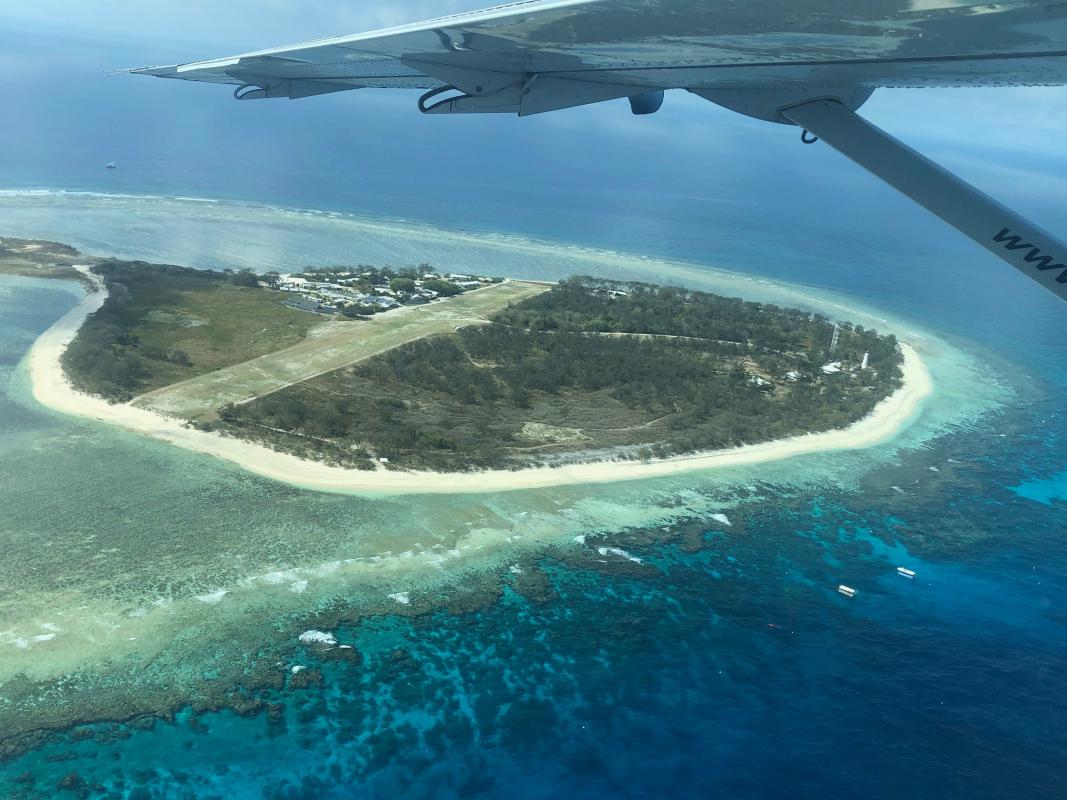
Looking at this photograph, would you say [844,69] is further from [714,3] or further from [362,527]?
[362,527]

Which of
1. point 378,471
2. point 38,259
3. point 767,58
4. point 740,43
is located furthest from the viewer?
point 38,259

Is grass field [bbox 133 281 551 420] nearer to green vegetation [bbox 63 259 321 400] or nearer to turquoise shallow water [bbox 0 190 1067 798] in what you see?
green vegetation [bbox 63 259 321 400]

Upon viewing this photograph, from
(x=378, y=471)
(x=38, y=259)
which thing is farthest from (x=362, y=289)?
(x=378, y=471)

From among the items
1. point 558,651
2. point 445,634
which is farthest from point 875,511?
point 445,634

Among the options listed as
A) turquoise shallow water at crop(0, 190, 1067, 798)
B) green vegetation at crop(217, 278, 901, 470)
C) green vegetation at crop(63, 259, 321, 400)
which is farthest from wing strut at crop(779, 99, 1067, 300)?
green vegetation at crop(63, 259, 321, 400)

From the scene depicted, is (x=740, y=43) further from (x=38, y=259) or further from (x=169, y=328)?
(x=38, y=259)
